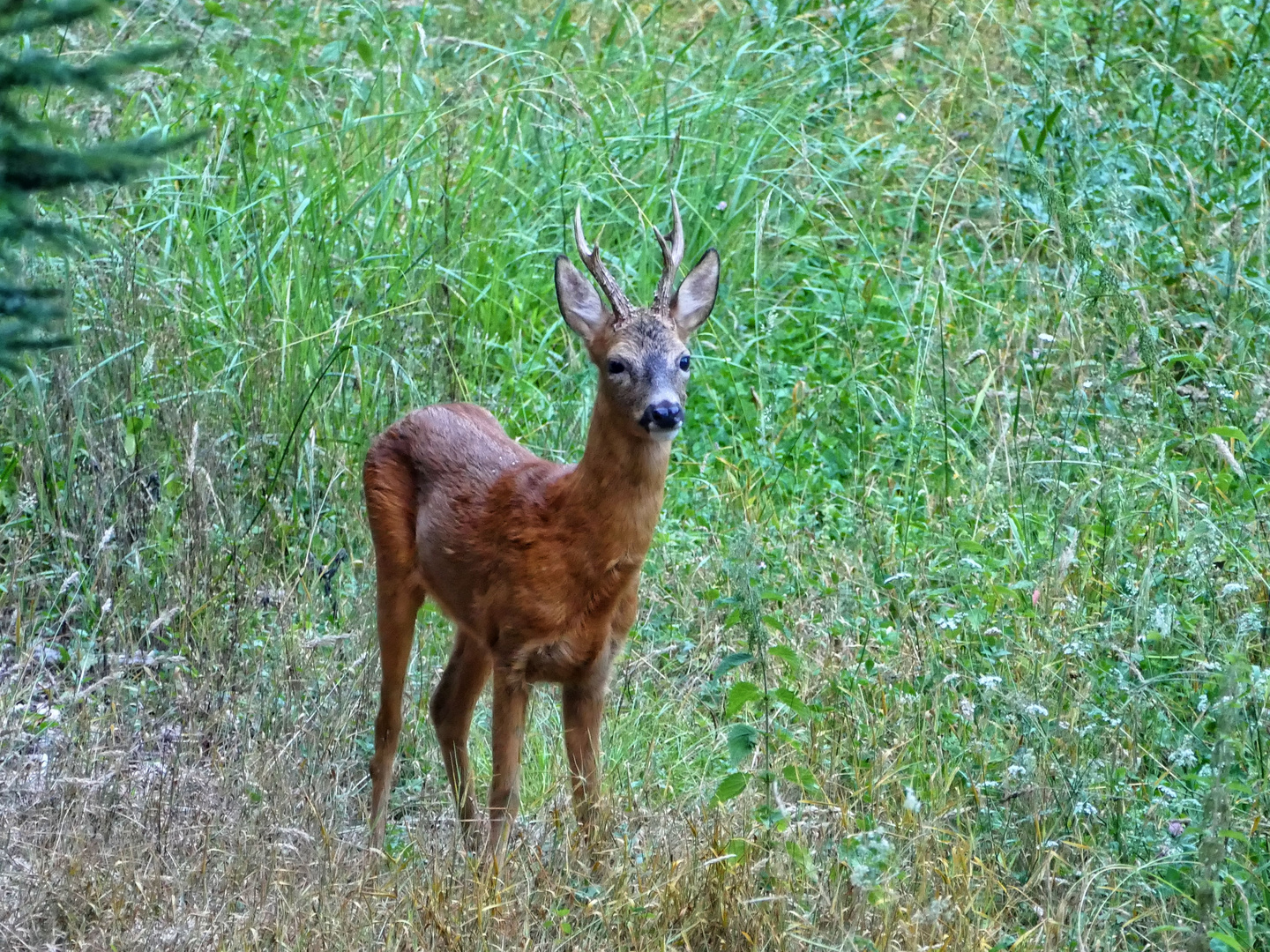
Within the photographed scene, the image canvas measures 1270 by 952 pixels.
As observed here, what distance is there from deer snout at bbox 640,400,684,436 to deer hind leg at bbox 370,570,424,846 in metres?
1.01

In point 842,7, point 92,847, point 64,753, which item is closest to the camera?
point 92,847

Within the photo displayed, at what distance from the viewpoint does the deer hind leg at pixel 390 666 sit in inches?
188

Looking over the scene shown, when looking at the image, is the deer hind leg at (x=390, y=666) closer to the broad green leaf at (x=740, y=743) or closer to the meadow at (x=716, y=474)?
the meadow at (x=716, y=474)

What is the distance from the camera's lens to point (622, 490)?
4410 millimetres

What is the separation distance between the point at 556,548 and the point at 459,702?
77 cm

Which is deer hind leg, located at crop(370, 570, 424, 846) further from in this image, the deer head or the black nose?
the black nose

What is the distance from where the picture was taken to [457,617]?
478 cm

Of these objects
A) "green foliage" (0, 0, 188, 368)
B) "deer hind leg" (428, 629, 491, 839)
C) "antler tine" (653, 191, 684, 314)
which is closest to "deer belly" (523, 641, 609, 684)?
"deer hind leg" (428, 629, 491, 839)

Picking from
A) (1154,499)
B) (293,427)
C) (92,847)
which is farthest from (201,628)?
(1154,499)

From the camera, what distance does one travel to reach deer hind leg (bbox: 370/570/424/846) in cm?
478

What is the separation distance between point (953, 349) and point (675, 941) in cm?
370

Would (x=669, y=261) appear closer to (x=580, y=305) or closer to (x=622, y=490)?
(x=580, y=305)

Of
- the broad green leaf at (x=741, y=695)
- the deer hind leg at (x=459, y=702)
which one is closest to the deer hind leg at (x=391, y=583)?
the deer hind leg at (x=459, y=702)

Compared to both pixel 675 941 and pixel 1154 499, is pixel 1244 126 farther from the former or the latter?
pixel 675 941
